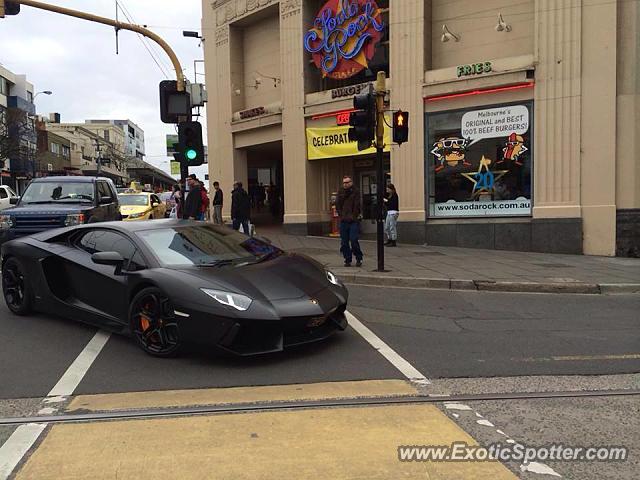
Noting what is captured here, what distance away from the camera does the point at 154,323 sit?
5.37m

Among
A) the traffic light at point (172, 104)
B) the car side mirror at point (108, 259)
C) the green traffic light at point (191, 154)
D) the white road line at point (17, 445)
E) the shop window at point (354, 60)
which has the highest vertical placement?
the shop window at point (354, 60)

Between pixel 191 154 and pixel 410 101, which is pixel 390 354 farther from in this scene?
pixel 410 101

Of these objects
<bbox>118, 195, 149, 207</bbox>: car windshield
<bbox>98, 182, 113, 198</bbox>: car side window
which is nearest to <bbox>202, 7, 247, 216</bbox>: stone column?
<bbox>118, 195, 149, 207</bbox>: car windshield

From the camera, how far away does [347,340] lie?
19.6 feet

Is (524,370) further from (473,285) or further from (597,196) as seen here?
(597,196)

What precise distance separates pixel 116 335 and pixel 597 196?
1092cm

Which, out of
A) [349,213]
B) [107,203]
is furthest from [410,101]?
[107,203]

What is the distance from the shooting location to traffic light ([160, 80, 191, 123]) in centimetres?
1182

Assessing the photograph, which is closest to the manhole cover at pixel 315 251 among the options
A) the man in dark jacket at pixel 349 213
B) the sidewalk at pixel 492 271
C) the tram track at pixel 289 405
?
the sidewalk at pixel 492 271

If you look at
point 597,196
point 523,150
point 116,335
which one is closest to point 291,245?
point 523,150

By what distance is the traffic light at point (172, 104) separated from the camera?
1182 cm

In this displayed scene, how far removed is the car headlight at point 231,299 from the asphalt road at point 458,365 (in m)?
0.59

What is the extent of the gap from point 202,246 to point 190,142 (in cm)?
603

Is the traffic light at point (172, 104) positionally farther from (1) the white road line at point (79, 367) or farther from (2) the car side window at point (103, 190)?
(1) the white road line at point (79, 367)
